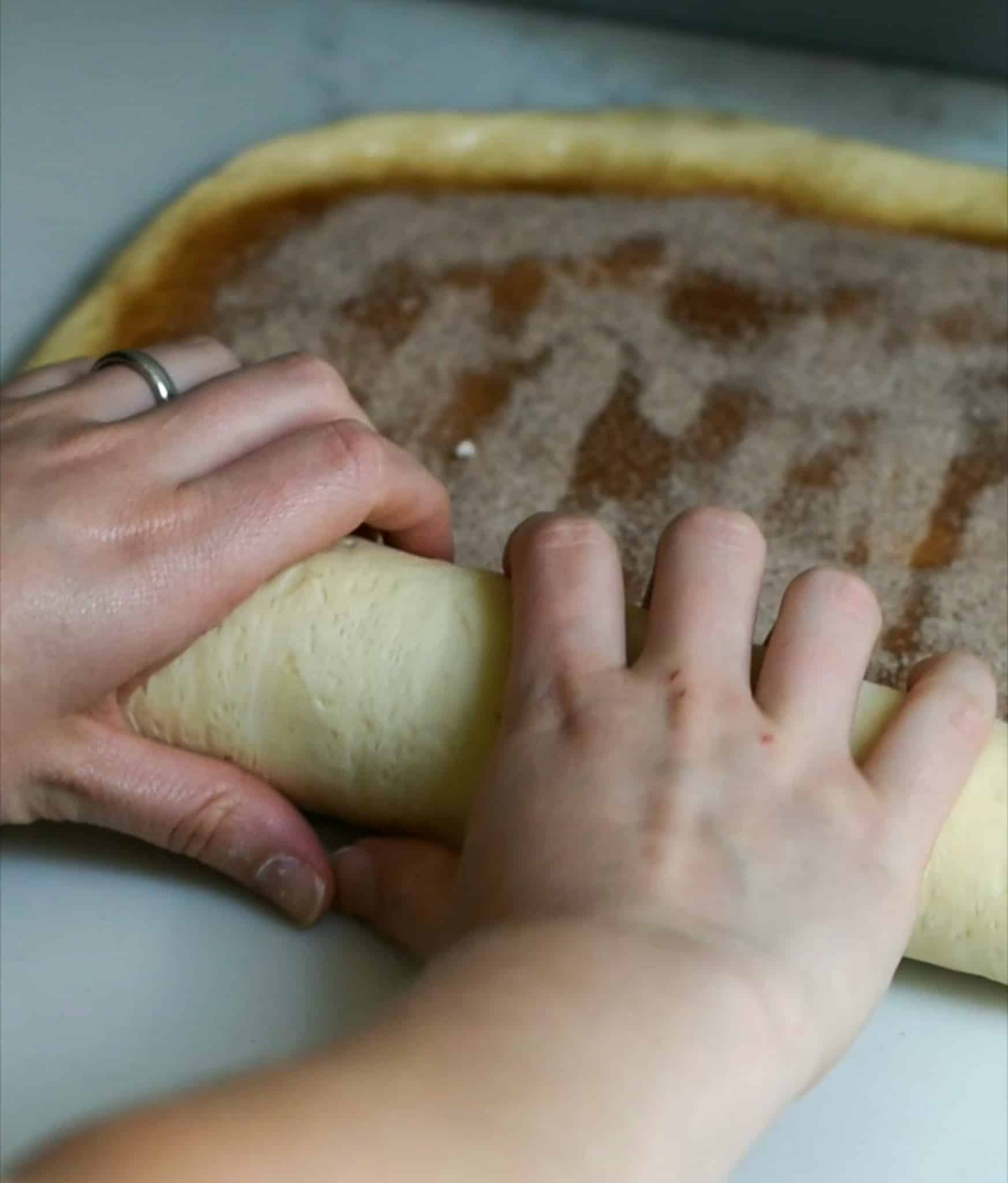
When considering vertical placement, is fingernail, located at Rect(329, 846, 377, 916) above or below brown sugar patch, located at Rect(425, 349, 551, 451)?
below

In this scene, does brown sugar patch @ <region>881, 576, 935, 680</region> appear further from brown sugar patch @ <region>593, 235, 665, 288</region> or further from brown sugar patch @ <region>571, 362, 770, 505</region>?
brown sugar patch @ <region>593, 235, 665, 288</region>

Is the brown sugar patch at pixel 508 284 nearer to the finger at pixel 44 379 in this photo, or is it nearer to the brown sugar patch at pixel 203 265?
the brown sugar patch at pixel 203 265

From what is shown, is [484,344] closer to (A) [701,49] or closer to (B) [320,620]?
(B) [320,620]

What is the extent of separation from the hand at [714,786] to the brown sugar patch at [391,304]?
1.27 feet

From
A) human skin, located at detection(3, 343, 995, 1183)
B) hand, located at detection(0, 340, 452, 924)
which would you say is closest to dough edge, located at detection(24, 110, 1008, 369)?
hand, located at detection(0, 340, 452, 924)

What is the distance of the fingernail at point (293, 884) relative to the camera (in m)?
0.69

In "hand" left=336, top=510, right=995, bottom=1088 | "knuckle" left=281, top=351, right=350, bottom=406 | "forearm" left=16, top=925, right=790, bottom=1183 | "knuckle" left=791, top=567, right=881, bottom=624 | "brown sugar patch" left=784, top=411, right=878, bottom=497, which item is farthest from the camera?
"brown sugar patch" left=784, top=411, right=878, bottom=497

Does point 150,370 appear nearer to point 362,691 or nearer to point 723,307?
point 362,691

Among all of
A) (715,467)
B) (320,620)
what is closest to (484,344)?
(715,467)

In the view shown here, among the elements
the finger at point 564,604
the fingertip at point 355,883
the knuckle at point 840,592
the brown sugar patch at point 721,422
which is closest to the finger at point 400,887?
the fingertip at point 355,883

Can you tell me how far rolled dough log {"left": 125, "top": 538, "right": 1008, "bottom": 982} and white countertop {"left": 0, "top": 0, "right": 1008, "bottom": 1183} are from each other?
7 centimetres

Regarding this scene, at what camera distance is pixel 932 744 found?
1.97 ft

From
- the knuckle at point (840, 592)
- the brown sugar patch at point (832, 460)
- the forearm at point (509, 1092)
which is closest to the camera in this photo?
the forearm at point (509, 1092)

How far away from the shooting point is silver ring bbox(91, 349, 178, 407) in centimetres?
78
